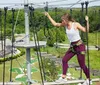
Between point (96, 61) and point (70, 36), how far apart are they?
15.6m

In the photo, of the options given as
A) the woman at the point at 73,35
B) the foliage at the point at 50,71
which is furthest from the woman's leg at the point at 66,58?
the foliage at the point at 50,71

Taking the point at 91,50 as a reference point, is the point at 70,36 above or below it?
above

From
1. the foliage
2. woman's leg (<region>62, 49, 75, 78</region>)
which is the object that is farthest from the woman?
the foliage

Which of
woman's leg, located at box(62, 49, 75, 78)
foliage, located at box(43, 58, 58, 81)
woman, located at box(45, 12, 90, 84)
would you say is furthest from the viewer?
foliage, located at box(43, 58, 58, 81)

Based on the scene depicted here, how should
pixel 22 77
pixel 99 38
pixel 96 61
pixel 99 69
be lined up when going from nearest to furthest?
pixel 22 77
pixel 99 69
pixel 96 61
pixel 99 38

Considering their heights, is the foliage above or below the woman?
below

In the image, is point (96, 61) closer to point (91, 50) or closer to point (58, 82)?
point (91, 50)

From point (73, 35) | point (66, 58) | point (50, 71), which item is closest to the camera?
point (73, 35)

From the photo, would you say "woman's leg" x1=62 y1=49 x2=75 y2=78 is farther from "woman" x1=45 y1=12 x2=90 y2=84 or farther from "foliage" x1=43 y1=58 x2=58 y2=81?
"foliage" x1=43 y1=58 x2=58 y2=81

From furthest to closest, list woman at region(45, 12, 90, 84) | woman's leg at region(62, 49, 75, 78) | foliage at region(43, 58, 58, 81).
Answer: foliage at region(43, 58, 58, 81), woman's leg at region(62, 49, 75, 78), woman at region(45, 12, 90, 84)

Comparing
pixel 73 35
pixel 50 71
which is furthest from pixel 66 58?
pixel 50 71

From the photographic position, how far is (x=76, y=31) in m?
3.37

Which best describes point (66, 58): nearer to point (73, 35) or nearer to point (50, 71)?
point (73, 35)

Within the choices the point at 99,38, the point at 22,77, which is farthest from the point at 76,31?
the point at 99,38
